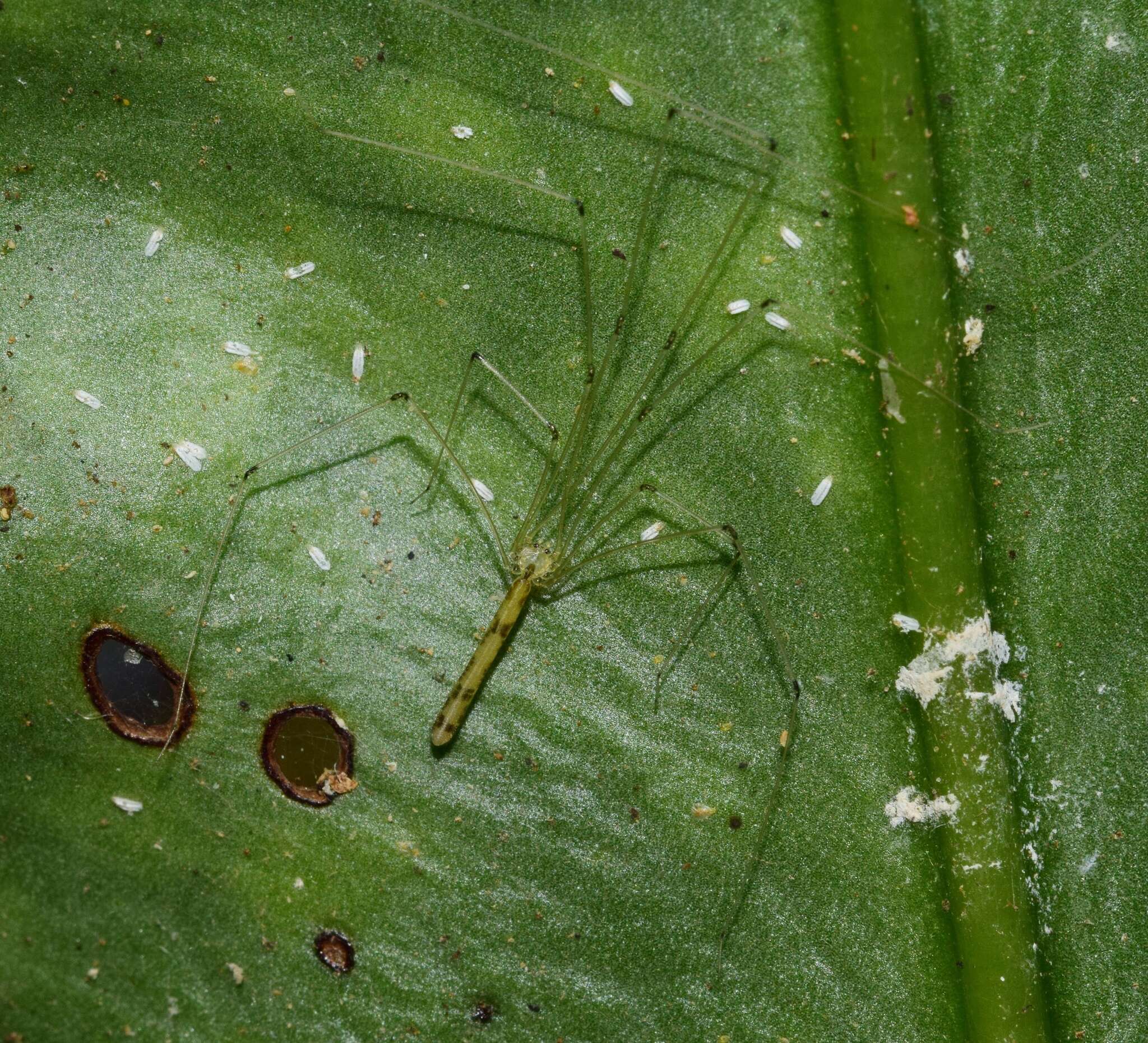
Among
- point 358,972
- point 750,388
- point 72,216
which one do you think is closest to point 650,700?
point 750,388

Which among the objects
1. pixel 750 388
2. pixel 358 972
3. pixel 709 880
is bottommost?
pixel 358 972

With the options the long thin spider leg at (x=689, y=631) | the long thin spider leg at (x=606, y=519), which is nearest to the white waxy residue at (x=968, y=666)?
the long thin spider leg at (x=689, y=631)

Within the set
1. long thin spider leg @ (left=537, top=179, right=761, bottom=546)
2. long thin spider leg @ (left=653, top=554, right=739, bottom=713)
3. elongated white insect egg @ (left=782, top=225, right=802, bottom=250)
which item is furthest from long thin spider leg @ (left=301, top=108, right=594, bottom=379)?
long thin spider leg @ (left=653, top=554, right=739, bottom=713)

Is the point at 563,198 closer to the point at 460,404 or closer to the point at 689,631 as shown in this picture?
the point at 460,404

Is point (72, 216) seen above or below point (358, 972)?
above

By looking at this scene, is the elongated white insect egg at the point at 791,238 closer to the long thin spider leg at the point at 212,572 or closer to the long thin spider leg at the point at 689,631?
the long thin spider leg at the point at 689,631

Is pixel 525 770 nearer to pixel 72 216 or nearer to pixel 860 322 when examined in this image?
pixel 860 322
